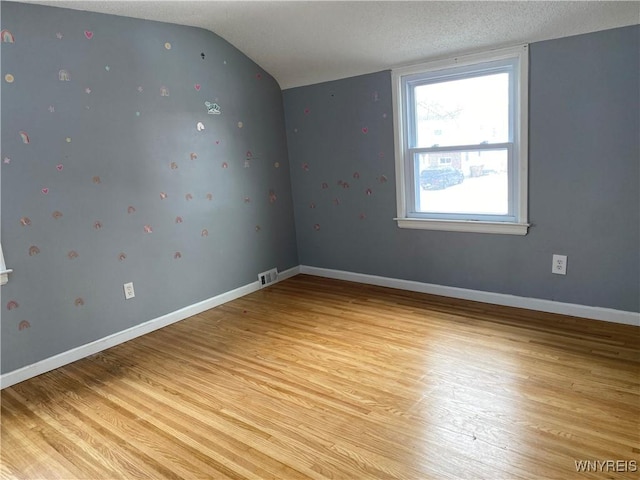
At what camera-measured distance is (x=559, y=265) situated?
3.21 metres

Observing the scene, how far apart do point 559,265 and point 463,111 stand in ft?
4.37

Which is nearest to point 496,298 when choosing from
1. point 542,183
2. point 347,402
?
point 542,183

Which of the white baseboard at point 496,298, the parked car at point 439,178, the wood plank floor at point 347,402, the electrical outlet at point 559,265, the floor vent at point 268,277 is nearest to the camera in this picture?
the wood plank floor at point 347,402

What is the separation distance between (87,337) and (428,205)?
2.78m

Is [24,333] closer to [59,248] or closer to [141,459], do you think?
[59,248]

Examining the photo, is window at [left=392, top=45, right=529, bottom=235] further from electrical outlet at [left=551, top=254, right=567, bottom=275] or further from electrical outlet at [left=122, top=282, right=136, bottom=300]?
electrical outlet at [left=122, top=282, right=136, bottom=300]

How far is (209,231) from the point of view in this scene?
3.88m

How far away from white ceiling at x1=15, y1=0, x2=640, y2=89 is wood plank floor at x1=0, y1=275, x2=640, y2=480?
6.34 ft

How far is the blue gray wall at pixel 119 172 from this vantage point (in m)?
2.77

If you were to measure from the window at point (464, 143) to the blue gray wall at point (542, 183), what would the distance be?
94 mm

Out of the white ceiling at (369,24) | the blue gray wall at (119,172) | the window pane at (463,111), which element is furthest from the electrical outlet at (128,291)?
the window pane at (463,111)

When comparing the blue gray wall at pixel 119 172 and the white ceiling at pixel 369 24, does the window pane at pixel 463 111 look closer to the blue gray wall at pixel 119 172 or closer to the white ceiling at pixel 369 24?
the white ceiling at pixel 369 24

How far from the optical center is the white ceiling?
276 centimetres

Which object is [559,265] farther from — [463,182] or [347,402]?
[347,402]
